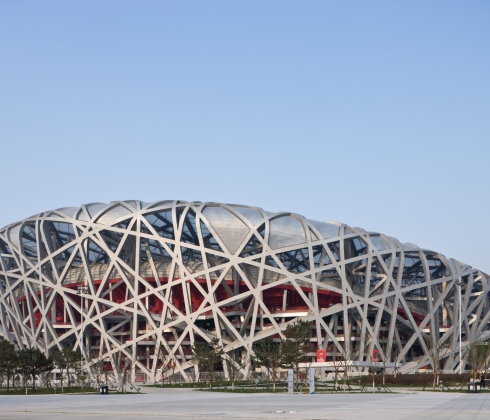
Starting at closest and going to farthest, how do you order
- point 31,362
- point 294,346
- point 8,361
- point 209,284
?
point 294,346, point 31,362, point 8,361, point 209,284

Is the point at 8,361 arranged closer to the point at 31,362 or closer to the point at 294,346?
the point at 31,362

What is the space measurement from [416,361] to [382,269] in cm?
1010

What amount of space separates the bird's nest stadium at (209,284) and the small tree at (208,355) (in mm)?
2759

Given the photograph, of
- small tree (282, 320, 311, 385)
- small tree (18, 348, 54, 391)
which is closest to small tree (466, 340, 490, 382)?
small tree (282, 320, 311, 385)

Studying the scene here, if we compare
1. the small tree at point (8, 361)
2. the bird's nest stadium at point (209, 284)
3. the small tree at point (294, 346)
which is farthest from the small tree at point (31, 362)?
the small tree at point (294, 346)

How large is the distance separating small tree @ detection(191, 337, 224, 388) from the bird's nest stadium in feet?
9.05

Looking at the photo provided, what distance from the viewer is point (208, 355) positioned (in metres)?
65.1

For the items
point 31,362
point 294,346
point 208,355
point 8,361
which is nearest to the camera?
point 294,346

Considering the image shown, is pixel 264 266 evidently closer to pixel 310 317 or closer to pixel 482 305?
pixel 310 317

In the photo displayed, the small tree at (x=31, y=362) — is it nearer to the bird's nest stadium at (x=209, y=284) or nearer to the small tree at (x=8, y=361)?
the small tree at (x=8, y=361)

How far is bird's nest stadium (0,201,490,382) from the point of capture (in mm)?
74062

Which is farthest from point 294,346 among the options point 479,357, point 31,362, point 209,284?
point 31,362

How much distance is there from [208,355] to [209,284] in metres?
9.69

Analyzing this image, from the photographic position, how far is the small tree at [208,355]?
6494 cm
